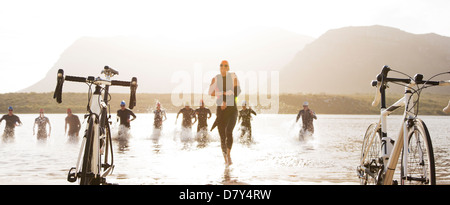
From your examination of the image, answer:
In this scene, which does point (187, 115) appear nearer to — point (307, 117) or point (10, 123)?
point (307, 117)

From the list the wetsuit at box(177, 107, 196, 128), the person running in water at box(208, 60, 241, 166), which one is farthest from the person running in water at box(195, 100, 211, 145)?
the person running in water at box(208, 60, 241, 166)

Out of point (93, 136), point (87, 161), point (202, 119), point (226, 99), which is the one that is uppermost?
point (226, 99)

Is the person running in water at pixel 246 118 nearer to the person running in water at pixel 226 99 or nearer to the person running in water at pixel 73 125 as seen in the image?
the person running in water at pixel 73 125

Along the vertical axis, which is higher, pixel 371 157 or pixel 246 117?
pixel 371 157

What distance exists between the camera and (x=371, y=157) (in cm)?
546

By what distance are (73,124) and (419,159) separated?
1544cm

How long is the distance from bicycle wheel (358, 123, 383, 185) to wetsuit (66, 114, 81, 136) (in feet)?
45.1

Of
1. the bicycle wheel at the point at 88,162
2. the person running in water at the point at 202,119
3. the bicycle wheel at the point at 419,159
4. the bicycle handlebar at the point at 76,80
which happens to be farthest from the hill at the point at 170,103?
the bicycle wheel at the point at 419,159

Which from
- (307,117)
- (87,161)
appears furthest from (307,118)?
(87,161)

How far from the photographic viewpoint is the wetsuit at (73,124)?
55.5ft

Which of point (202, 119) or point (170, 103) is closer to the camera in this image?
point (202, 119)
